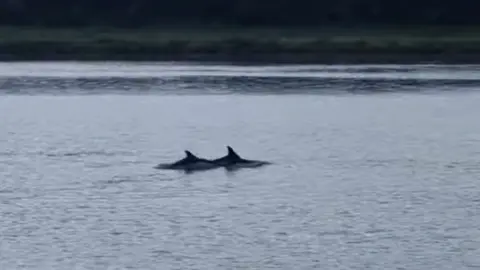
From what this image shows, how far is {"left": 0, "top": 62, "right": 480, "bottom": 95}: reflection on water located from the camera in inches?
2418

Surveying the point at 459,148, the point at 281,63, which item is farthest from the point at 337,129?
the point at 281,63

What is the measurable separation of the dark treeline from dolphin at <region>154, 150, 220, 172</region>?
128ft

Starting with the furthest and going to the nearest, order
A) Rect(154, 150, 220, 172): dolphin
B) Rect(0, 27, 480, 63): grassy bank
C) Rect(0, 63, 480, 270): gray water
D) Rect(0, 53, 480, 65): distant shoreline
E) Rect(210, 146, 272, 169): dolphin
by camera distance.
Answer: Rect(0, 27, 480, 63): grassy bank
Rect(0, 53, 480, 65): distant shoreline
Rect(210, 146, 272, 169): dolphin
Rect(154, 150, 220, 172): dolphin
Rect(0, 63, 480, 270): gray water

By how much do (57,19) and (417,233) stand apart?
165 feet

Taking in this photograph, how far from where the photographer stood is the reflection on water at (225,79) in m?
61.4

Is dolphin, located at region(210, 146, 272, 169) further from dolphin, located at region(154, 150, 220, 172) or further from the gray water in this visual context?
the gray water

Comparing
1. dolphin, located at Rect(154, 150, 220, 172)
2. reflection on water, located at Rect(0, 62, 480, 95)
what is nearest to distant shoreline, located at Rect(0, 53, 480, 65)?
reflection on water, located at Rect(0, 62, 480, 95)

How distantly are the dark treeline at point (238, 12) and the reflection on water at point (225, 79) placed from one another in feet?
26.3

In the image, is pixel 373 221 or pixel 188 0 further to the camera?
pixel 188 0

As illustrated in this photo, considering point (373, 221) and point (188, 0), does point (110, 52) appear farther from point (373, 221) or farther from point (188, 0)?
point (373, 221)

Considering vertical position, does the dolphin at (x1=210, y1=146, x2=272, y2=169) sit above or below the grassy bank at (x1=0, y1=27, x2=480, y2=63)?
below

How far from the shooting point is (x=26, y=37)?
7394 cm

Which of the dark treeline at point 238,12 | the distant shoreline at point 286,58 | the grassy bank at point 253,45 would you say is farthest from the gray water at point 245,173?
the dark treeline at point 238,12

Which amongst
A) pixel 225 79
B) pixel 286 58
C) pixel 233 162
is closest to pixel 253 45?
pixel 286 58
